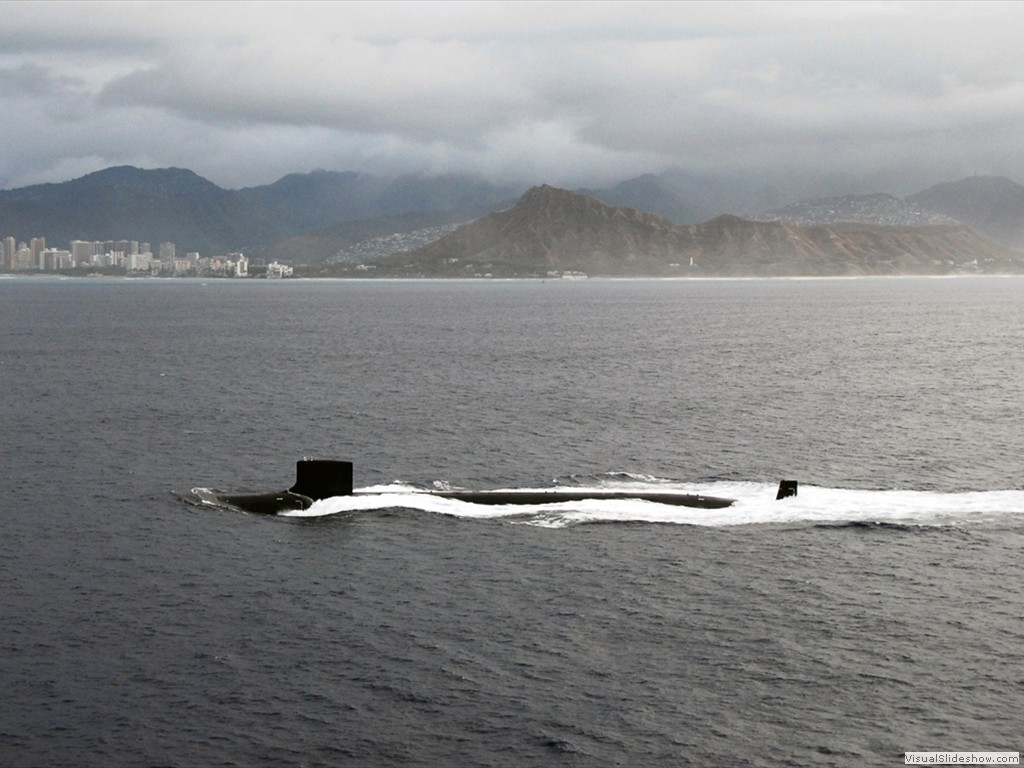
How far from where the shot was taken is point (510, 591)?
48.5 m

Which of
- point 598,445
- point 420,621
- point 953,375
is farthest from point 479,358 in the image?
point 420,621

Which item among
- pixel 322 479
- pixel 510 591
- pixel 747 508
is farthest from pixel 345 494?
pixel 747 508

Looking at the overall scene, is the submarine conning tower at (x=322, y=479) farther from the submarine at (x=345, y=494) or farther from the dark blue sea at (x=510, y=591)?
the dark blue sea at (x=510, y=591)

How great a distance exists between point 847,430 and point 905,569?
42208 mm

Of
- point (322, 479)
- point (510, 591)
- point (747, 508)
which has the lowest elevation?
point (510, 591)

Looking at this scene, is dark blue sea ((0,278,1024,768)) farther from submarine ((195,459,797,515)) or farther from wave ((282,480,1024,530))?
submarine ((195,459,797,515))

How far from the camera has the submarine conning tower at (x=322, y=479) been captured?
6419 centimetres

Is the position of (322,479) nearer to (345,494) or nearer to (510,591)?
(345,494)

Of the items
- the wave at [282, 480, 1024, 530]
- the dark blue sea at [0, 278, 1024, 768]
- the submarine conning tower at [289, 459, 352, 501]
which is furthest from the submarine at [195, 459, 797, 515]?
the dark blue sea at [0, 278, 1024, 768]

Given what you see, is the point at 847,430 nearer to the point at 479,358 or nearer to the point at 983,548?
the point at 983,548

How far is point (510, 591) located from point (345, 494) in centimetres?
1899

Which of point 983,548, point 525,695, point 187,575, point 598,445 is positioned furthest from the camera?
point 598,445

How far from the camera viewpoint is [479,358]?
15312cm

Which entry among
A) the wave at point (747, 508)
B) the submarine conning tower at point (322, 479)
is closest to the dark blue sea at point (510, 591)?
the wave at point (747, 508)
